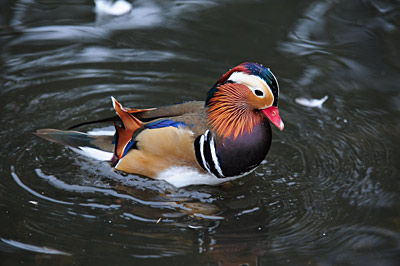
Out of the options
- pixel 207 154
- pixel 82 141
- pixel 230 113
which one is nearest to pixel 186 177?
pixel 207 154

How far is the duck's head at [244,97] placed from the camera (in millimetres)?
4539

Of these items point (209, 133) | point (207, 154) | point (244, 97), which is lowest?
point (207, 154)

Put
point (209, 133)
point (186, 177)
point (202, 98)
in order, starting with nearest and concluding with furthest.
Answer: point (209, 133), point (186, 177), point (202, 98)

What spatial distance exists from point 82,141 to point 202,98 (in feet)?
5.51

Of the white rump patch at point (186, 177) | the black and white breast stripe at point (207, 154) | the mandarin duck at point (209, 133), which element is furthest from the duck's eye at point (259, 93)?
the white rump patch at point (186, 177)

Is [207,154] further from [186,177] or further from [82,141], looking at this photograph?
[82,141]

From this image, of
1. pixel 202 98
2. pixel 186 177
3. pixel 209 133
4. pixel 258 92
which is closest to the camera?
pixel 258 92

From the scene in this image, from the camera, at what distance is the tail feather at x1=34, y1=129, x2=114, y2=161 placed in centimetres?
524

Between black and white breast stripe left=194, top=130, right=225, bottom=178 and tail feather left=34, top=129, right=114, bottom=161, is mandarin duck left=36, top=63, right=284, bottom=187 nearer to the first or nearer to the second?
black and white breast stripe left=194, top=130, right=225, bottom=178

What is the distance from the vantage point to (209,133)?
188 inches

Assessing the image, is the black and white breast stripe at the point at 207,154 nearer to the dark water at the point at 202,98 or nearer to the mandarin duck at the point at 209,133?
the mandarin duck at the point at 209,133

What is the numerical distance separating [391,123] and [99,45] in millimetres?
3679

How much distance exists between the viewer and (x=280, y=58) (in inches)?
279

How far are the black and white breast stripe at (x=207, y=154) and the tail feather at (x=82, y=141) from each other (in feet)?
3.08
